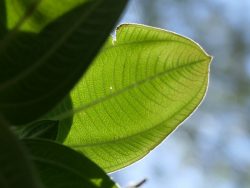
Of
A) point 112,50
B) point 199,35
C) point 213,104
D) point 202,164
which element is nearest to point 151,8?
point 199,35

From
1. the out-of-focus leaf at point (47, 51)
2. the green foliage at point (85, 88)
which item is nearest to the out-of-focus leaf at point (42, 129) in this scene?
the green foliage at point (85, 88)

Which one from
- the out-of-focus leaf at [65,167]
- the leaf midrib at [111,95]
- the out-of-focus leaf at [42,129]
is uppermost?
the leaf midrib at [111,95]

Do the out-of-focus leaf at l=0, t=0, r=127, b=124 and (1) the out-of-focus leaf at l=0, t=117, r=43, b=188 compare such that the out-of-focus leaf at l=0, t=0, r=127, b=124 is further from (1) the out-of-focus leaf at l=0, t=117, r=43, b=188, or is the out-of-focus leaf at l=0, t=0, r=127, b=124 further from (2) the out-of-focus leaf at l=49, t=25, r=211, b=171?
(2) the out-of-focus leaf at l=49, t=25, r=211, b=171

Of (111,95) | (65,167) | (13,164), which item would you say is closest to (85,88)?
(111,95)

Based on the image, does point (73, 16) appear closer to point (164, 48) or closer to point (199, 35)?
point (164, 48)

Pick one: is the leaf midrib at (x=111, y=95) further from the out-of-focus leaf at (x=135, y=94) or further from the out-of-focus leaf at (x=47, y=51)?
the out-of-focus leaf at (x=47, y=51)

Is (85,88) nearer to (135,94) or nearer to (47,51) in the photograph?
(135,94)
